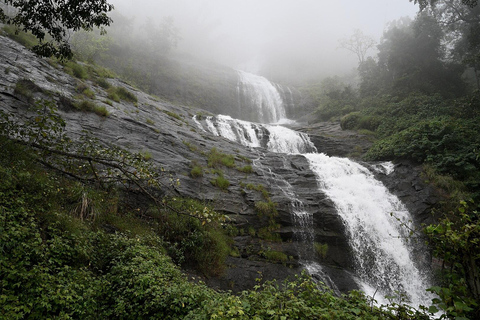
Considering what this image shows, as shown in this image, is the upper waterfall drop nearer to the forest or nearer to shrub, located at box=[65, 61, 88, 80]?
the forest

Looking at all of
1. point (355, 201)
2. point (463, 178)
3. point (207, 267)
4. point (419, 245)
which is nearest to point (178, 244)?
point (207, 267)

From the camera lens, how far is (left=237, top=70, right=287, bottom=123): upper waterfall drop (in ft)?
101

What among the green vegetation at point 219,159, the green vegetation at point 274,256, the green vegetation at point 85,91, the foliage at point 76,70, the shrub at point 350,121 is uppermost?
the shrub at point 350,121

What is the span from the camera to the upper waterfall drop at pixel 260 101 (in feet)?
101

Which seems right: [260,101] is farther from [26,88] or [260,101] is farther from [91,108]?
[26,88]

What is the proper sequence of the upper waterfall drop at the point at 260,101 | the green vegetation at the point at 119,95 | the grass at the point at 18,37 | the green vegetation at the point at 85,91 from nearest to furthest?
the grass at the point at 18,37 < the green vegetation at the point at 85,91 < the green vegetation at the point at 119,95 < the upper waterfall drop at the point at 260,101

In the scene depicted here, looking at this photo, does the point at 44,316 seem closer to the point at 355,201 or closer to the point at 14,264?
the point at 14,264

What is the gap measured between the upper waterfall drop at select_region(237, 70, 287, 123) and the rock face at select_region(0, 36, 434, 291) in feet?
57.4

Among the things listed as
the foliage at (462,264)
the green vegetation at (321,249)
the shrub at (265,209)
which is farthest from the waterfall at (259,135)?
the foliage at (462,264)

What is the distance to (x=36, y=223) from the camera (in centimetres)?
439

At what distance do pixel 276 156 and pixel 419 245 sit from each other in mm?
8176

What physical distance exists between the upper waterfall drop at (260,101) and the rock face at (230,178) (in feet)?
57.4

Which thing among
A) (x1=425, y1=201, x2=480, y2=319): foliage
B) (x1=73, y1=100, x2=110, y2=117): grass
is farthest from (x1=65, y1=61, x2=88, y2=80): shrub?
(x1=425, y1=201, x2=480, y2=319): foliage

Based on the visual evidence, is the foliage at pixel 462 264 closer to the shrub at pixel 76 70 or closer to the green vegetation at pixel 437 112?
the green vegetation at pixel 437 112
